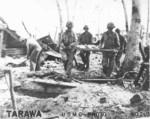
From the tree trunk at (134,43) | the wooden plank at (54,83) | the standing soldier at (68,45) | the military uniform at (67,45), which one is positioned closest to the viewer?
the wooden plank at (54,83)

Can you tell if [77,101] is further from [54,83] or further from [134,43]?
[134,43]

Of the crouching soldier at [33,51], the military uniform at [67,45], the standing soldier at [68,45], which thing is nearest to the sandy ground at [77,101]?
the standing soldier at [68,45]

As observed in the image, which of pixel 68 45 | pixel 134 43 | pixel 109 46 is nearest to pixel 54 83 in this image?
pixel 68 45

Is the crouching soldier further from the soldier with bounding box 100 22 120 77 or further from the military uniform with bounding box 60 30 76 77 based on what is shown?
the soldier with bounding box 100 22 120 77

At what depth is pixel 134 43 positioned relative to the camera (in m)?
7.34

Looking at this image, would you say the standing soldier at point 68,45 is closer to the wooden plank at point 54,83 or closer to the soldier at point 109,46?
the wooden plank at point 54,83

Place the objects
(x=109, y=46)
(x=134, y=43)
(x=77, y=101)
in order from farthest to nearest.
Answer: (x=109, y=46), (x=134, y=43), (x=77, y=101)

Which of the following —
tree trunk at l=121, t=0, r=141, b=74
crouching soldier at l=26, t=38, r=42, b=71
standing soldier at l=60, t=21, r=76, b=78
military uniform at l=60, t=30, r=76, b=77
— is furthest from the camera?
crouching soldier at l=26, t=38, r=42, b=71

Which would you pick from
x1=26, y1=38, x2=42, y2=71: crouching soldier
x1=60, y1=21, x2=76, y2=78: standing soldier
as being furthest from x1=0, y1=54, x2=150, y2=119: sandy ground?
x1=26, y1=38, x2=42, y2=71: crouching soldier

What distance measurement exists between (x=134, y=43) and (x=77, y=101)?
3078 millimetres

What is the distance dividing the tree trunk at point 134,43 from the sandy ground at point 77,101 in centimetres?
115

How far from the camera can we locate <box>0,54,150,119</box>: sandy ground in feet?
15.9

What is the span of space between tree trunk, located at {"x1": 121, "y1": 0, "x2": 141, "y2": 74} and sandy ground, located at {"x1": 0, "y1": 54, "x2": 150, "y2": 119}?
45.2 inches

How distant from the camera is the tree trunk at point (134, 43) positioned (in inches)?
285
